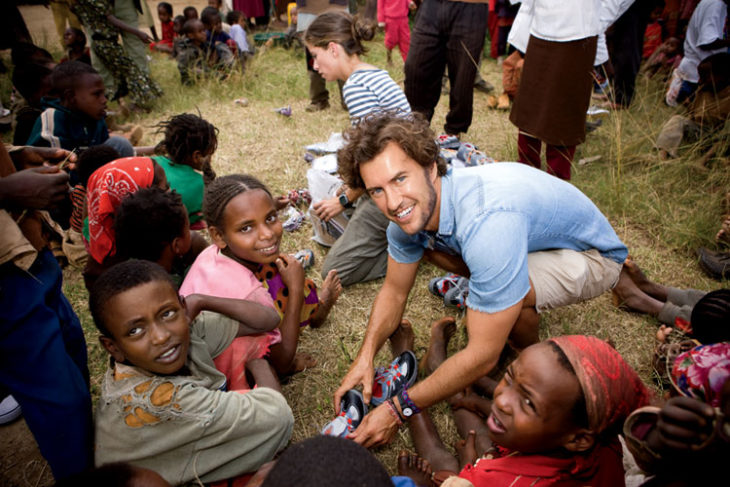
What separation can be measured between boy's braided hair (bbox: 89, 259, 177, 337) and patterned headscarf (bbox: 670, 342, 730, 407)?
1.75 meters

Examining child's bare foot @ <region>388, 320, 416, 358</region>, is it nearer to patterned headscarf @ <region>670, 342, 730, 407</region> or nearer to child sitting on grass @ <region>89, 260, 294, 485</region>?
child sitting on grass @ <region>89, 260, 294, 485</region>

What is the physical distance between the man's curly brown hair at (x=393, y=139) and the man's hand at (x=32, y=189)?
1.17m

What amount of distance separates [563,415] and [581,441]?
122mm

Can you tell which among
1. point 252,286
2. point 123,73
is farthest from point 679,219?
point 123,73

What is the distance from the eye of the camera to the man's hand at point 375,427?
71.1 inches

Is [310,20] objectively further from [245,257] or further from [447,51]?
[245,257]

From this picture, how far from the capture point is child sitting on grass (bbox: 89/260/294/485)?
4.80ft

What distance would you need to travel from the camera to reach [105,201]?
250 centimetres

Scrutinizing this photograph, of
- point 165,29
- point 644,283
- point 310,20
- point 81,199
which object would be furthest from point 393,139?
point 165,29

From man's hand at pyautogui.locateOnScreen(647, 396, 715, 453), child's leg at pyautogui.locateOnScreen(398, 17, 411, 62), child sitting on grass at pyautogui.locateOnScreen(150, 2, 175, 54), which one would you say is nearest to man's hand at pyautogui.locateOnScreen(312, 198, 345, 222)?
man's hand at pyautogui.locateOnScreen(647, 396, 715, 453)

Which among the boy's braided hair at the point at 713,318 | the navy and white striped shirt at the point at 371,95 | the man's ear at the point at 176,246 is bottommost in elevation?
the man's ear at the point at 176,246

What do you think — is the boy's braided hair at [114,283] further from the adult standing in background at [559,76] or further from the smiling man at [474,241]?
the adult standing in background at [559,76]

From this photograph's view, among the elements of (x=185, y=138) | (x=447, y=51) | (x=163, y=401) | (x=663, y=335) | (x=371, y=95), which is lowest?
(x=663, y=335)

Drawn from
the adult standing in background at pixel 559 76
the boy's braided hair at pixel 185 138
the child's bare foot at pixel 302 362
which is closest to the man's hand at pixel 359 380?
the child's bare foot at pixel 302 362
